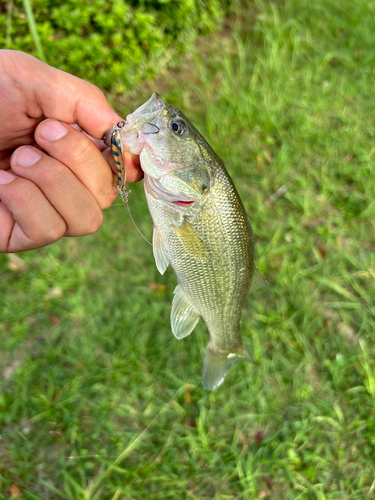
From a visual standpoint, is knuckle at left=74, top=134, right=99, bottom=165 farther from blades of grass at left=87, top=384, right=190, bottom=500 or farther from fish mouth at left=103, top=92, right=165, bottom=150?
blades of grass at left=87, top=384, right=190, bottom=500

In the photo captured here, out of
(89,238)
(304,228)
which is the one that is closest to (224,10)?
(304,228)

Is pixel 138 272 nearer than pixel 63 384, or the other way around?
pixel 63 384

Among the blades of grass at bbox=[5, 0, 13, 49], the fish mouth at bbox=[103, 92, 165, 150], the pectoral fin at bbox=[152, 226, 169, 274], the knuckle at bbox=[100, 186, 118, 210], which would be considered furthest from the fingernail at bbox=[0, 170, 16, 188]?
the blades of grass at bbox=[5, 0, 13, 49]

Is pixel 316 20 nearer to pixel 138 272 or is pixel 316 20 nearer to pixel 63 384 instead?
pixel 138 272

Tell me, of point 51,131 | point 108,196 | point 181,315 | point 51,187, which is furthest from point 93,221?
point 181,315

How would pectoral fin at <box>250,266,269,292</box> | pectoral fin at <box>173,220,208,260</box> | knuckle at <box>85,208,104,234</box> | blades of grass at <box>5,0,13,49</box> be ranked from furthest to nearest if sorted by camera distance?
blades of grass at <box>5,0,13,49</box>, pectoral fin at <box>250,266,269,292</box>, knuckle at <box>85,208,104,234</box>, pectoral fin at <box>173,220,208,260</box>

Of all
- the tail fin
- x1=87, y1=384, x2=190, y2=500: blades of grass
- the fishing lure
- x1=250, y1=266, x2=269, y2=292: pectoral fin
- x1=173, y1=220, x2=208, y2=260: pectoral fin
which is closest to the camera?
the fishing lure

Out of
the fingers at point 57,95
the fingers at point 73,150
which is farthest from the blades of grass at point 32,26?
the fingers at point 73,150
